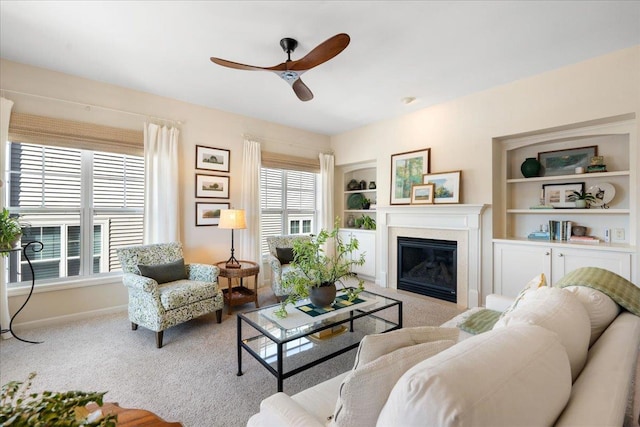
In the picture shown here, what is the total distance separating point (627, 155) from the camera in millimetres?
2971

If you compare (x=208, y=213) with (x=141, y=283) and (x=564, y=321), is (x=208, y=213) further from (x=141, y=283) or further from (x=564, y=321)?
(x=564, y=321)

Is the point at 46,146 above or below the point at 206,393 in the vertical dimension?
above

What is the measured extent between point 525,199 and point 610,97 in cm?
132

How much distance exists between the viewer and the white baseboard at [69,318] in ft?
9.66

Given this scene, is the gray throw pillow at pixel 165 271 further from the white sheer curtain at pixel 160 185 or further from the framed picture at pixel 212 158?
the framed picture at pixel 212 158

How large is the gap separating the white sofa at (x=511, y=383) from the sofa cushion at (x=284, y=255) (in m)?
3.03

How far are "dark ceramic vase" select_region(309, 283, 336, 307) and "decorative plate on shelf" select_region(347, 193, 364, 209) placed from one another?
10.4 feet

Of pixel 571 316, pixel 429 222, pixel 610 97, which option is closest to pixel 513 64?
pixel 610 97

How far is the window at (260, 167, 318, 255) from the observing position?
4.87 m

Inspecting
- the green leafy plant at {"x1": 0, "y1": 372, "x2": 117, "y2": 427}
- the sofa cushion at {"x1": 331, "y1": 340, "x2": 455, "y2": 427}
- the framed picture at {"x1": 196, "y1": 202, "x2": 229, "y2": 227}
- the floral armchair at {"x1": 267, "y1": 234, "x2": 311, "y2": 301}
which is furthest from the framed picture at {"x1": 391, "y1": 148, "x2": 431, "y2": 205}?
the green leafy plant at {"x1": 0, "y1": 372, "x2": 117, "y2": 427}

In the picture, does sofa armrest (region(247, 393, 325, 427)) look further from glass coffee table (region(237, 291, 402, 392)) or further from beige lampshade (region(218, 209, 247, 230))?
beige lampshade (region(218, 209, 247, 230))

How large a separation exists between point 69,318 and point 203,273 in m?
1.51

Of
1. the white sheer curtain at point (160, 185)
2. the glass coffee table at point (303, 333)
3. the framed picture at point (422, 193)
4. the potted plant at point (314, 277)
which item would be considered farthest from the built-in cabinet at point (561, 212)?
the white sheer curtain at point (160, 185)

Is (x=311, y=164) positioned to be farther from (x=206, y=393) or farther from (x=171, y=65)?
(x=206, y=393)
